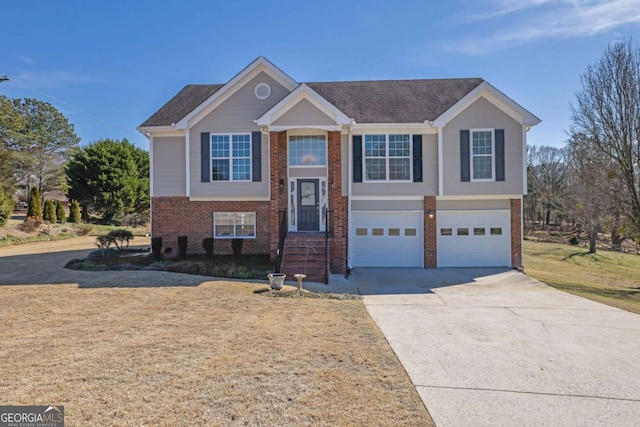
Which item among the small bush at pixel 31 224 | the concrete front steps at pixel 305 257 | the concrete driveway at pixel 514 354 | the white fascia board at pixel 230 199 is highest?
the white fascia board at pixel 230 199

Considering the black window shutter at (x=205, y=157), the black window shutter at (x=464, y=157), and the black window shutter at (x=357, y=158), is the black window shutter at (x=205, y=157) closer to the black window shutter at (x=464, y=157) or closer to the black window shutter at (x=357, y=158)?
the black window shutter at (x=357, y=158)

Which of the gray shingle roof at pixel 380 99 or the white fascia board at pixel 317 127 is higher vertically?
the gray shingle roof at pixel 380 99

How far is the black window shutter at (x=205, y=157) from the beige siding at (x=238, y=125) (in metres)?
0.13

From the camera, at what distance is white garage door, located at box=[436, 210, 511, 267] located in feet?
48.7

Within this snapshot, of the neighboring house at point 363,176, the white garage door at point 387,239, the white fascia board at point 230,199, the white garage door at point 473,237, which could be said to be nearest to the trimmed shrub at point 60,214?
the neighboring house at point 363,176

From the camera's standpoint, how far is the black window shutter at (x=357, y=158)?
14.7m

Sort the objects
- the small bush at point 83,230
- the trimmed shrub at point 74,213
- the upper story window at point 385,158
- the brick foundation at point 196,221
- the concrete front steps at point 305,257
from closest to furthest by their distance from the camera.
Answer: the concrete front steps at point 305,257
the upper story window at point 385,158
the brick foundation at point 196,221
the small bush at point 83,230
the trimmed shrub at point 74,213

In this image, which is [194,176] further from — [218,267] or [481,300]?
[481,300]

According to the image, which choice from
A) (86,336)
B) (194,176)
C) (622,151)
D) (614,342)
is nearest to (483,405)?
(614,342)

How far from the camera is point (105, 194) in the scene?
31.4 m

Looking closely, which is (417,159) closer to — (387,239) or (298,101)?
(387,239)

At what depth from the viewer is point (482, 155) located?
1448cm

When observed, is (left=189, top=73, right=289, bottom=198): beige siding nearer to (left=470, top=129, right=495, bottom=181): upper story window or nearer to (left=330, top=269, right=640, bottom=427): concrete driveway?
(left=330, top=269, right=640, bottom=427): concrete driveway

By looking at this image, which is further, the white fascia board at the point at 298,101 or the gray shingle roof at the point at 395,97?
the gray shingle roof at the point at 395,97
